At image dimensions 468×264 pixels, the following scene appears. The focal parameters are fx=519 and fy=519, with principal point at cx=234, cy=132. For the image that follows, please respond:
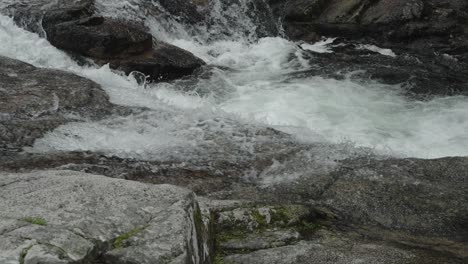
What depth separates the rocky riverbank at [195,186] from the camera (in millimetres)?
4035

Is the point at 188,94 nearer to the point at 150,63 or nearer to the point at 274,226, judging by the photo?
the point at 150,63

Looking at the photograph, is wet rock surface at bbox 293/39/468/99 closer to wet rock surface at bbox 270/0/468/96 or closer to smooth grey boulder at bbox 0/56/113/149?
wet rock surface at bbox 270/0/468/96

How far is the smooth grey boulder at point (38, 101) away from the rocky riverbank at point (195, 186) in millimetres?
29

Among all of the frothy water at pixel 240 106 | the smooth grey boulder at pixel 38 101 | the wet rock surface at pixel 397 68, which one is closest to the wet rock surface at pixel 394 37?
the wet rock surface at pixel 397 68

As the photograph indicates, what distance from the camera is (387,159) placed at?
25.8 ft

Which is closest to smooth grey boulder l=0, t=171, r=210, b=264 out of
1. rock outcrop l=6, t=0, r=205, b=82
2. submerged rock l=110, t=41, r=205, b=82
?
submerged rock l=110, t=41, r=205, b=82

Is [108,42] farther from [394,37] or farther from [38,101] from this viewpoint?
[394,37]

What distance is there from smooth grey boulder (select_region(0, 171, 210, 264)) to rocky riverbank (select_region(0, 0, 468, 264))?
0.01 m

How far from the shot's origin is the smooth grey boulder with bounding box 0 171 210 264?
11.9ft

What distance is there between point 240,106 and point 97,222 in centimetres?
838

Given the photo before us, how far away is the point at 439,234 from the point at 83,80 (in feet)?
24.1

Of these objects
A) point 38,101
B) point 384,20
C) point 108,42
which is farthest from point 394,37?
point 38,101

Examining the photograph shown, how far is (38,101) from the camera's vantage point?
9125 mm

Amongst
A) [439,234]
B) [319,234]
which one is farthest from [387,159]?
[319,234]
